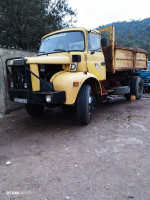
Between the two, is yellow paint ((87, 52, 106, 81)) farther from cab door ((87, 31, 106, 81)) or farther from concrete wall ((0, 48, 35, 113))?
concrete wall ((0, 48, 35, 113))

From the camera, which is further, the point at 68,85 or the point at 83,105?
the point at 83,105

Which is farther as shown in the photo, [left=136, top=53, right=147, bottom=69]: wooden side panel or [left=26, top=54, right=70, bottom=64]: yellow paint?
[left=136, top=53, right=147, bottom=69]: wooden side panel

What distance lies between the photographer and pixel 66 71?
476cm

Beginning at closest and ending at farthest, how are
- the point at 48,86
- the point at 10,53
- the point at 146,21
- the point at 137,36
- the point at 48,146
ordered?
the point at 48,146 → the point at 48,86 → the point at 10,53 → the point at 137,36 → the point at 146,21

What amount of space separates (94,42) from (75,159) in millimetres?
3507

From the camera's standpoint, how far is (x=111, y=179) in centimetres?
261

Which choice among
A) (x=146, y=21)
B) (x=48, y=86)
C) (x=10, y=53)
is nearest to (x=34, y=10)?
(x=10, y=53)

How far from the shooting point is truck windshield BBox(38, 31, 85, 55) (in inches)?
198

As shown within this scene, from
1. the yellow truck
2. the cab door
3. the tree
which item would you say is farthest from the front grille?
the tree

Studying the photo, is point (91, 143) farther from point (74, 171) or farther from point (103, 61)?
point (103, 61)

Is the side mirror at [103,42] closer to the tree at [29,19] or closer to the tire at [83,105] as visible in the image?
the tire at [83,105]

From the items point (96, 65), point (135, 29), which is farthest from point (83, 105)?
point (135, 29)

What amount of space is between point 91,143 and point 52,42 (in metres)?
3.02

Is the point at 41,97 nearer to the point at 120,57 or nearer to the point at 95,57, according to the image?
the point at 95,57
